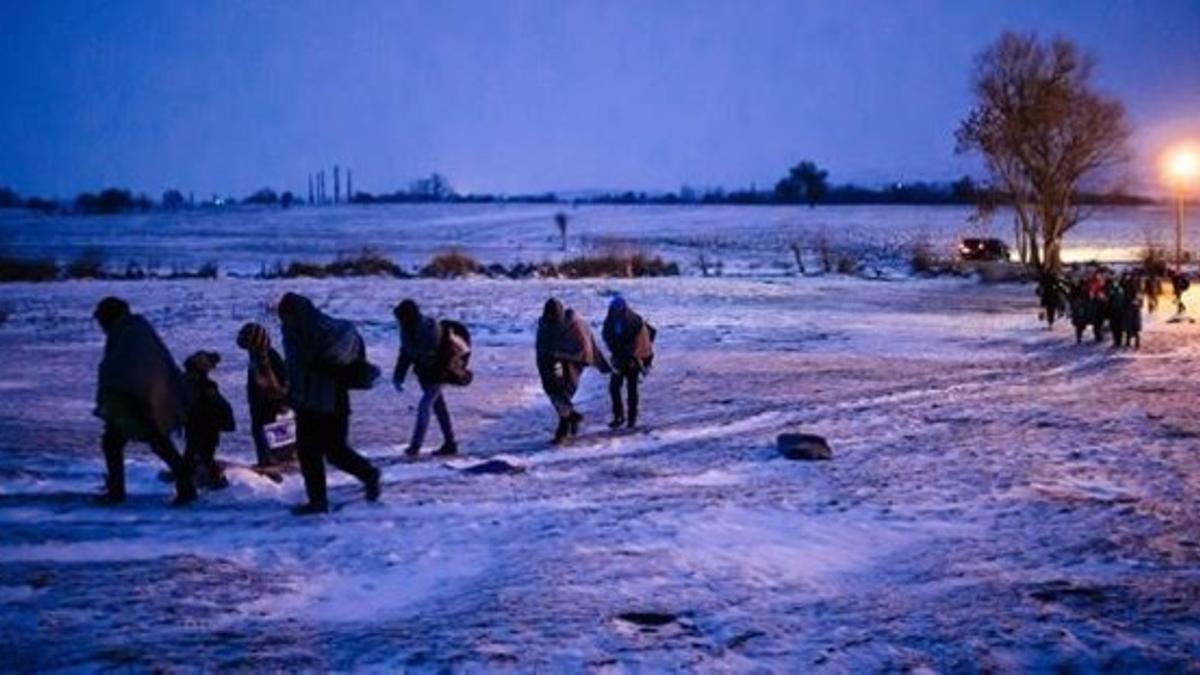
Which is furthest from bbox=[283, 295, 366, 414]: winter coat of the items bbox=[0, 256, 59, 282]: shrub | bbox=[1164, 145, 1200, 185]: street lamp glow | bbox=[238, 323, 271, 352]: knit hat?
bbox=[1164, 145, 1200, 185]: street lamp glow

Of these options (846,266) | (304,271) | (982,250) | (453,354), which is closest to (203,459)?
(453,354)

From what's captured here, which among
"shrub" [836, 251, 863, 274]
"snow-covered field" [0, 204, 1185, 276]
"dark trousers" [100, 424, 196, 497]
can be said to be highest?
"snow-covered field" [0, 204, 1185, 276]

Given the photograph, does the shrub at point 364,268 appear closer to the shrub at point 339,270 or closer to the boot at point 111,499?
the shrub at point 339,270

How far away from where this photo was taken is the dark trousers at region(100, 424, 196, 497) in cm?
879

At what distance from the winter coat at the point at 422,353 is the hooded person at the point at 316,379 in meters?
2.57

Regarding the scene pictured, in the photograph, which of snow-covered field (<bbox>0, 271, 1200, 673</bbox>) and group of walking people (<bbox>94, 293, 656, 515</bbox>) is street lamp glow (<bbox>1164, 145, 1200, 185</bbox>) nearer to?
snow-covered field (<bbox>0, 271, 1200, 673</bbox>)

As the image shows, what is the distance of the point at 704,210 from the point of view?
121 m

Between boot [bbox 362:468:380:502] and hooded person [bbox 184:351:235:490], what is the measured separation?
1.32m

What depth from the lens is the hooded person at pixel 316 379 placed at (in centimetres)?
834

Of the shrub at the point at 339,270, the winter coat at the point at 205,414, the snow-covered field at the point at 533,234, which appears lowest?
the winter coat at the point at 205,414

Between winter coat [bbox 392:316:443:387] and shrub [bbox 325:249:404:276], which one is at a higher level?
shrub [bbox 325:249:404:276]

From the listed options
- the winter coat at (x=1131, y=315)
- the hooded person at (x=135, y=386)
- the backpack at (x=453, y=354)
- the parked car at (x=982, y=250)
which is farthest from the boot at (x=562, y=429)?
the parked car at (x=982, y=250)

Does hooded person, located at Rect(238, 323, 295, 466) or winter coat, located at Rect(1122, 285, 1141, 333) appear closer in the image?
hooded person, located at Rect(238, 323, 295, 466)

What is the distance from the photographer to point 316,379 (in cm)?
835
